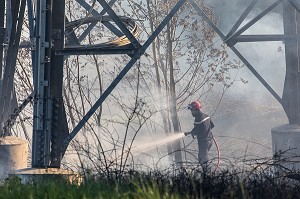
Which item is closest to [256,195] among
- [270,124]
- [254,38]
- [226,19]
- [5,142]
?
[5,142]

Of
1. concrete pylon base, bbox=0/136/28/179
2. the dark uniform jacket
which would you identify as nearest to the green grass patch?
concrete pylon base, bbox=0/136/28/179

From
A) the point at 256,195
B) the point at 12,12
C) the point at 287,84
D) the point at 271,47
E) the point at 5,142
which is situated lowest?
the point at 256,195

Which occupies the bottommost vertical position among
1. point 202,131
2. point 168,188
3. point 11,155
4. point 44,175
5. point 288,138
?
point 168,188

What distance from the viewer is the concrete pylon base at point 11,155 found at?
34.7 ft

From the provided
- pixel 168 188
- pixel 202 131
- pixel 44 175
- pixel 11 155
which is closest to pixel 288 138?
pixel 202 131

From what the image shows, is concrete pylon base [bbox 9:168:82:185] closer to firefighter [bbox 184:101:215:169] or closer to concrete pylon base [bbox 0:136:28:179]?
concrete pylon base [bbox 0:136:28:179]

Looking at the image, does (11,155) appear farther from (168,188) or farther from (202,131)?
(202,131)

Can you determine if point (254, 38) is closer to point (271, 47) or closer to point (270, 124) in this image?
point (270, 124)

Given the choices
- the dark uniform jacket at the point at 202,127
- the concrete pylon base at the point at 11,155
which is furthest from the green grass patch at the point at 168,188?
the dark uniform jacket at the point at 202,127

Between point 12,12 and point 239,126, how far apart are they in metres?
19.5

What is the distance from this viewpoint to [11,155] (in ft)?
34.8

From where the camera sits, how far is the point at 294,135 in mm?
12898

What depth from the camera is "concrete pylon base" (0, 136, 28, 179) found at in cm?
1056

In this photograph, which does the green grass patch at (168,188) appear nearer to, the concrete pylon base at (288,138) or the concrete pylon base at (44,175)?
the concrete pylon base at (44,175)
